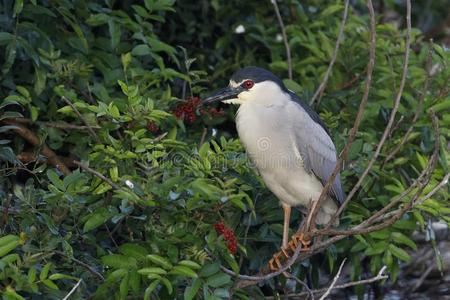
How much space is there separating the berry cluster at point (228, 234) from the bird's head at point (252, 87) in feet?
2.72

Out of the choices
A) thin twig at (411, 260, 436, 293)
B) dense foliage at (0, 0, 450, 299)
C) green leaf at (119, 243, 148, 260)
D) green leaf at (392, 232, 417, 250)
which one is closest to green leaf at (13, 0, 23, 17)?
dense foliage at (0, 0, 450, 299)

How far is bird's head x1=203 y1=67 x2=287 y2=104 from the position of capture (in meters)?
3.75

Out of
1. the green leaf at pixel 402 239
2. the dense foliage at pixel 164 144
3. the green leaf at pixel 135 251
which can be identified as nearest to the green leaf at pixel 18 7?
the dense foliage at pixel 164 144

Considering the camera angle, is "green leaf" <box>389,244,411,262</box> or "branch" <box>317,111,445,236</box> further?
"green leaf" <box>389,244,411,262</box>

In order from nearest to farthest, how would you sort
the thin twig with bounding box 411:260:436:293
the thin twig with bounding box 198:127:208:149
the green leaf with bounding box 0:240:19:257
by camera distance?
the green leaf with bounding box 0:240:19:257 → the thin twig with bounding box 198:127:208:149 → the thin twig with bounding box 411:260:436:293

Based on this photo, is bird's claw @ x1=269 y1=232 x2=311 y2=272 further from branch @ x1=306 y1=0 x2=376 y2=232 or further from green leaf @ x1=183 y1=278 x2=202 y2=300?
green leaf @ x1=183 y1=278 x2=202 y2=300

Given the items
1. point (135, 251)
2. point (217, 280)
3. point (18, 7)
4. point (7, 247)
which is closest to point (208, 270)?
point (217, 280)

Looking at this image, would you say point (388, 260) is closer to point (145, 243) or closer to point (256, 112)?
point (256, 112)

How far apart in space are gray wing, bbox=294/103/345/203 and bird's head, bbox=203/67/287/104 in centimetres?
15

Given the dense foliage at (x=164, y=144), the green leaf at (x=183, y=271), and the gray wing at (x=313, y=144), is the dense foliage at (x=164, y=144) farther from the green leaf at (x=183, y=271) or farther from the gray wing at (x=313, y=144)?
the gray wing at (x=313, y=144)

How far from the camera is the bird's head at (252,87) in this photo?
3.75 meters

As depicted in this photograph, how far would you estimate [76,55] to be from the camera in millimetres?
3898

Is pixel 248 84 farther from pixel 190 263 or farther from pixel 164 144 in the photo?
pixel 190 263

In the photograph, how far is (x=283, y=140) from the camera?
3637 millimetres
